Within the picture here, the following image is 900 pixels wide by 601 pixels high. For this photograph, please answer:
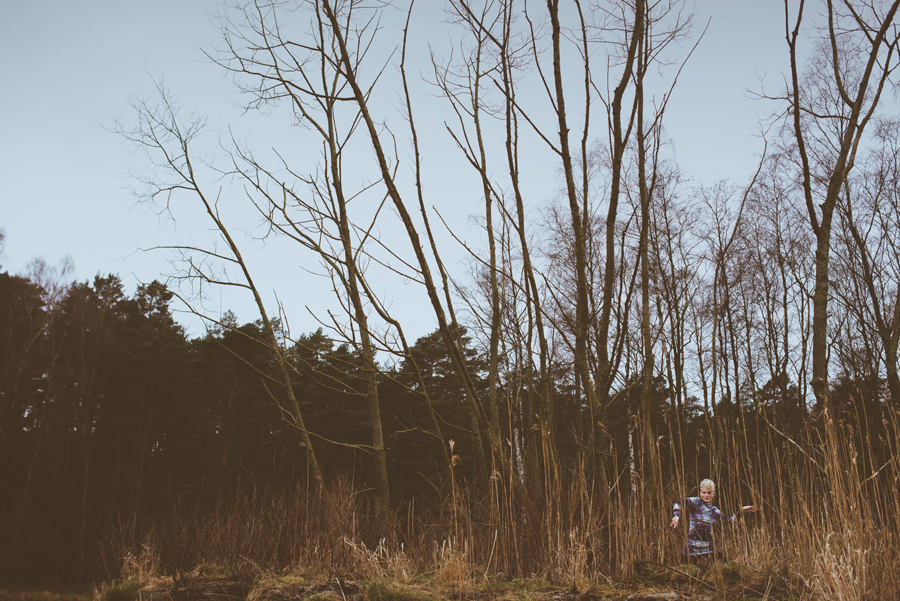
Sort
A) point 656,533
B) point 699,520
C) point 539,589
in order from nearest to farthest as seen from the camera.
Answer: point 539,589
point 656,533
point 699,520

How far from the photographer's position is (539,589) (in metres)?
2.80

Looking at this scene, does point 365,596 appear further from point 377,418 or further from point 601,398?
point 377,418

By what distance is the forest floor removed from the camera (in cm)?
239

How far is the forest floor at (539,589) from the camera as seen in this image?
2.39m

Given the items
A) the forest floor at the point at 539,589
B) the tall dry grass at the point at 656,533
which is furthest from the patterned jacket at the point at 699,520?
the forest floor at the point at 539,589

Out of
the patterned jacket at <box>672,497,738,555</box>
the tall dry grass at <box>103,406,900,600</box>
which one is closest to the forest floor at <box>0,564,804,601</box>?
the tall dry grass at <box>103,406,900,600</box>

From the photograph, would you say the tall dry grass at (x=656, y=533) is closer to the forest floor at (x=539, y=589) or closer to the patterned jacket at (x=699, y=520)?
the forest floor at (x=539, y=589)

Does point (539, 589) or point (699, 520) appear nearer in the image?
point (539, 589)

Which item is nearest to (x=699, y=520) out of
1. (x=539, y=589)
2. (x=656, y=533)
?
(x=656, y=533)

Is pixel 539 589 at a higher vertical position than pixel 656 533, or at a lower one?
lower

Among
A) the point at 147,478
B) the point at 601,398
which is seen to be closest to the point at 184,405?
the point at 147,478

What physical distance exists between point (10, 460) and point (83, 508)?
3071 mm

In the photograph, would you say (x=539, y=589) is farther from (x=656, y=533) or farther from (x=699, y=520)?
(x=699, y=520)

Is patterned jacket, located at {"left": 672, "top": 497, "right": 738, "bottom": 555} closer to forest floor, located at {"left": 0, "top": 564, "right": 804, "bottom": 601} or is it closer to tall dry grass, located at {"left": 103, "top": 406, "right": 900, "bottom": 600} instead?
tall dry grass, located at {"left": 103, "top": 406, "right": 900, "bottom": 600}
